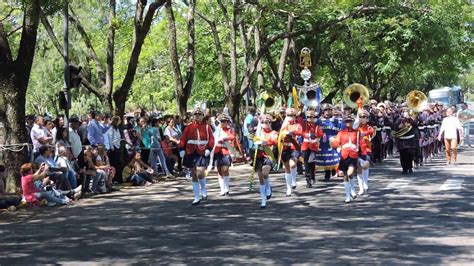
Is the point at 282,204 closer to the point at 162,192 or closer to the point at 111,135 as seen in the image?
the point at 162,192

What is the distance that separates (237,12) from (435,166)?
9087mm

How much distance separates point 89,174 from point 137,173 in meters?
2.38

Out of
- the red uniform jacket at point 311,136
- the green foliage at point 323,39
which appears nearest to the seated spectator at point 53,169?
the red uniform jacket at point 311,136

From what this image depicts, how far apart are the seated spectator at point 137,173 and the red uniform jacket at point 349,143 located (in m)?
6.33

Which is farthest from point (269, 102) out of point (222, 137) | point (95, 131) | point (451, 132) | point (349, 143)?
point (349, 143)

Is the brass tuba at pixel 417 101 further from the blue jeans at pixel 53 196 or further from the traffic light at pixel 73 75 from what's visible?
the blue jeans at pixel 53 196

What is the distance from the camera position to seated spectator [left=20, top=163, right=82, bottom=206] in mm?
14914

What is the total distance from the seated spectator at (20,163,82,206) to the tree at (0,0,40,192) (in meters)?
1.40

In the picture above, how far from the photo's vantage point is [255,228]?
11555 millimetres

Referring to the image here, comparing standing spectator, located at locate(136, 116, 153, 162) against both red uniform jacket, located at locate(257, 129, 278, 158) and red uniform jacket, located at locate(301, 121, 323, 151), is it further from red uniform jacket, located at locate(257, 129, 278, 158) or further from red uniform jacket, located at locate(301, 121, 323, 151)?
red uniform jacket, located at locate(257, 129, 278, 158)

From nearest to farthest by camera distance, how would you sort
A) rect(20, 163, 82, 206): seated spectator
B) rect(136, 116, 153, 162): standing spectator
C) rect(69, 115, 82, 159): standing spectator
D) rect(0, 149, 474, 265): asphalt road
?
rect(0, 149, 474, 265): asphalt road, rect(20, 163, 82, 206): seated spectator, rect(69, 115, 82, 159): standing spectator, rect(136, 116, 153, 162): standing spectator

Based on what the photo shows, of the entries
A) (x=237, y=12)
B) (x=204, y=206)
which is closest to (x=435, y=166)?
(x=237, y=12)

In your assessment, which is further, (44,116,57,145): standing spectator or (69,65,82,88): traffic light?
(69,65,82,88): traffic light

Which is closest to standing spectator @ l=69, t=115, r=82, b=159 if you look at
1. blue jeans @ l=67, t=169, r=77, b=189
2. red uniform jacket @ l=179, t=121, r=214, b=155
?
blue jeans @ l=67, t=169, r=77, b=189
